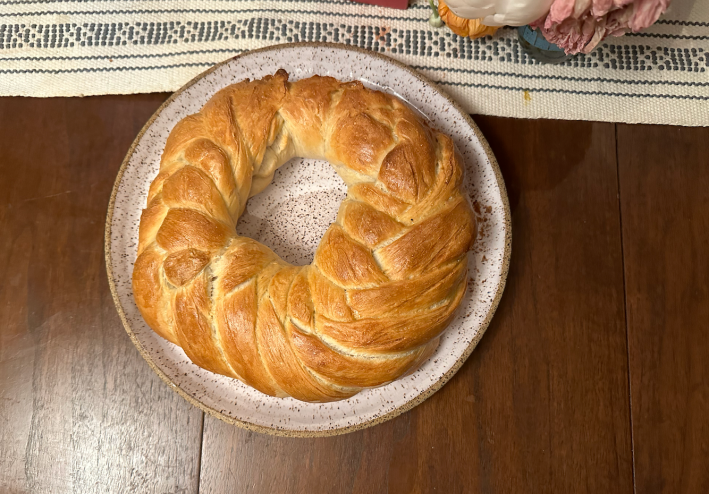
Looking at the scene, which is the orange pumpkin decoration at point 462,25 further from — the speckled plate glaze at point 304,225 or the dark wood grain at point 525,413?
the dark wood grain at point 525,413

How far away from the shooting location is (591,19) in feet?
2.51

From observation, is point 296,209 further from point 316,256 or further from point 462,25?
point 462,25

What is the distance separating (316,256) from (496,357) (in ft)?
1.61

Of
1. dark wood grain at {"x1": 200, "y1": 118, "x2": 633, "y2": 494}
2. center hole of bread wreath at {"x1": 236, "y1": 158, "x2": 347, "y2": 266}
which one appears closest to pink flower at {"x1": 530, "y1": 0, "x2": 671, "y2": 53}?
dark wood grain at {"x1": 200, "y1": 118, "x2": 633, "y2": 494}

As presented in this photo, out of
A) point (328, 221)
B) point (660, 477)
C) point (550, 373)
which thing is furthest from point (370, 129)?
point (660, 477)

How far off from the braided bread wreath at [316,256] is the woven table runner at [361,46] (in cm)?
28

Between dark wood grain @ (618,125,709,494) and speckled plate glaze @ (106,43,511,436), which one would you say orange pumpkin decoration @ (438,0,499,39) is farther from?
dark wood grain @ (618,125,709,494)

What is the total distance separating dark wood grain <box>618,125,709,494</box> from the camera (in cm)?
106

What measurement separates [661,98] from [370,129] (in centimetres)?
74

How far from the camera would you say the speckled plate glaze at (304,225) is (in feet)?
3.34

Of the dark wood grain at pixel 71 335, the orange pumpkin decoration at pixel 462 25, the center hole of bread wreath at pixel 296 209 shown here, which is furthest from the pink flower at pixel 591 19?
the dark wood grain at pixel 71 335

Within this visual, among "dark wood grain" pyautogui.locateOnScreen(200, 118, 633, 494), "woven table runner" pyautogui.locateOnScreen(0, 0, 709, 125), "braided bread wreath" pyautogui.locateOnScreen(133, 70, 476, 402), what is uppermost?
"woven table runner" pyautogui.locateOnScreen(0, 0, 709, 125)

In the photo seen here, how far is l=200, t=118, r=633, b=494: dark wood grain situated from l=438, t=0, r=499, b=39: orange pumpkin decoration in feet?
1.21

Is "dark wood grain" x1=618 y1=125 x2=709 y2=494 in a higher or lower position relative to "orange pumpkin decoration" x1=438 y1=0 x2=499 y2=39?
lower
